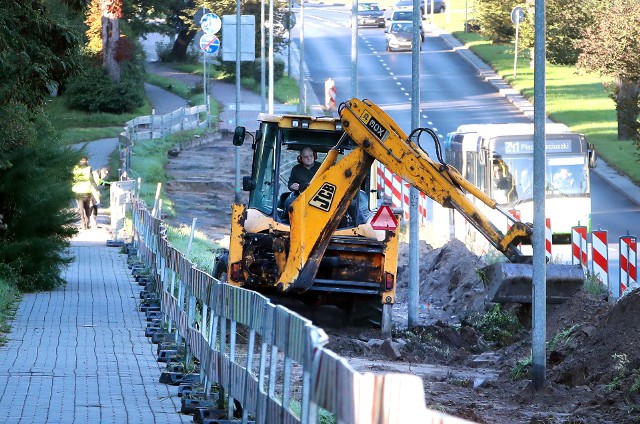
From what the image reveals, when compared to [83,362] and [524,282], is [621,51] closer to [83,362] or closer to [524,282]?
[524,282]

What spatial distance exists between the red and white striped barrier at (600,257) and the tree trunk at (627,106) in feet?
Answer: 66.8

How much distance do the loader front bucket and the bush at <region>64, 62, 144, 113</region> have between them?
4437cm

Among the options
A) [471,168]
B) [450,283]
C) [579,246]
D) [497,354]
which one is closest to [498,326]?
[497,354]

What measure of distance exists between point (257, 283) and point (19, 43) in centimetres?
464

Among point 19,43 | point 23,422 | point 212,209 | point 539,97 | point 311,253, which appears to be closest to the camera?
point 23,422

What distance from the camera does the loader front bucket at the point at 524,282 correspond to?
17953 millimetres

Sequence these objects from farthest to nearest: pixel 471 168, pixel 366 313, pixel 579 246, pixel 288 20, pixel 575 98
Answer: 1. pixel 288 20
2. pixel 575 98
3. pixel 471 168
4. pixel 579 246
5. pixel 366 313

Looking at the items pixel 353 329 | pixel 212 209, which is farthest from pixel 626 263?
pixel 212 209

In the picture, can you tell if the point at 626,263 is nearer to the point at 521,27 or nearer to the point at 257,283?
the point at 257,283

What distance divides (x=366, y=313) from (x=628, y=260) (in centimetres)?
433

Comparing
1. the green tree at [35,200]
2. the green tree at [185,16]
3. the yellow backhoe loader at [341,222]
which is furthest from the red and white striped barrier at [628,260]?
the green tree at [185,16]

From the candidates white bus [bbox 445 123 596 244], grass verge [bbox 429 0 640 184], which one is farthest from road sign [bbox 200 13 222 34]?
white bus [bbox 445 123 596 244]

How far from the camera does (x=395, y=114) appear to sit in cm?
5747

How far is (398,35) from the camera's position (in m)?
78.4
